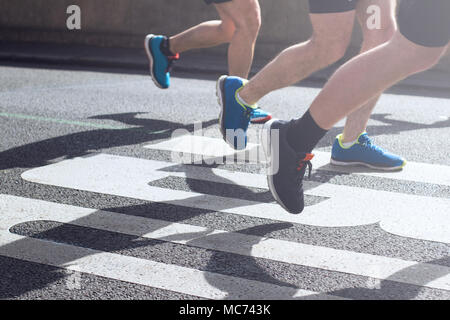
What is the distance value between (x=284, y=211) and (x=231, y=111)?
3.31ft

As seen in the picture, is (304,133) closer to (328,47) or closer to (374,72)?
(374,72)

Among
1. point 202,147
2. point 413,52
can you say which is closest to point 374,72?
point 413,52

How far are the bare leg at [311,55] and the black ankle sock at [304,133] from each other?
2.77 feet

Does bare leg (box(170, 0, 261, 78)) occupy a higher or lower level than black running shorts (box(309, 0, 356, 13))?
lower

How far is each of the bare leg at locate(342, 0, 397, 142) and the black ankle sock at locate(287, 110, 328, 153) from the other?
1.18 meters

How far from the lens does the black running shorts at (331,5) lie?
3770 mm

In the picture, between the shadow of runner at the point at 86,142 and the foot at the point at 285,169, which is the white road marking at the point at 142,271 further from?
the shadow of runner at the point at 86,142

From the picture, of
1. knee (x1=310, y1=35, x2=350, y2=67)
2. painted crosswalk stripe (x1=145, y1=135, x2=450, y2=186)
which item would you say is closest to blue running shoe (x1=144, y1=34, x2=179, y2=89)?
painted crosswalk stripe (x1=145, y1=135, x2=450, y2=186)

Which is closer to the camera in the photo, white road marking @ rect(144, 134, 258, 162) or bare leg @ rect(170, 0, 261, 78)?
white road marking @ rect(144, 134, 258, 162)

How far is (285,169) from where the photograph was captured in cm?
316

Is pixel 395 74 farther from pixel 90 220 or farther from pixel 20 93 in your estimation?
pixel 20 93

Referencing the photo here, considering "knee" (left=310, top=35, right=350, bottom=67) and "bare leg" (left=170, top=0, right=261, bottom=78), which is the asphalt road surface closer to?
"bare leg" (left=170, top=0, right=261, bottom=78)

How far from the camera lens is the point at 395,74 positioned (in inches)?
111

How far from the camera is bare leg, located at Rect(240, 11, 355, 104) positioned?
383 centimetres
